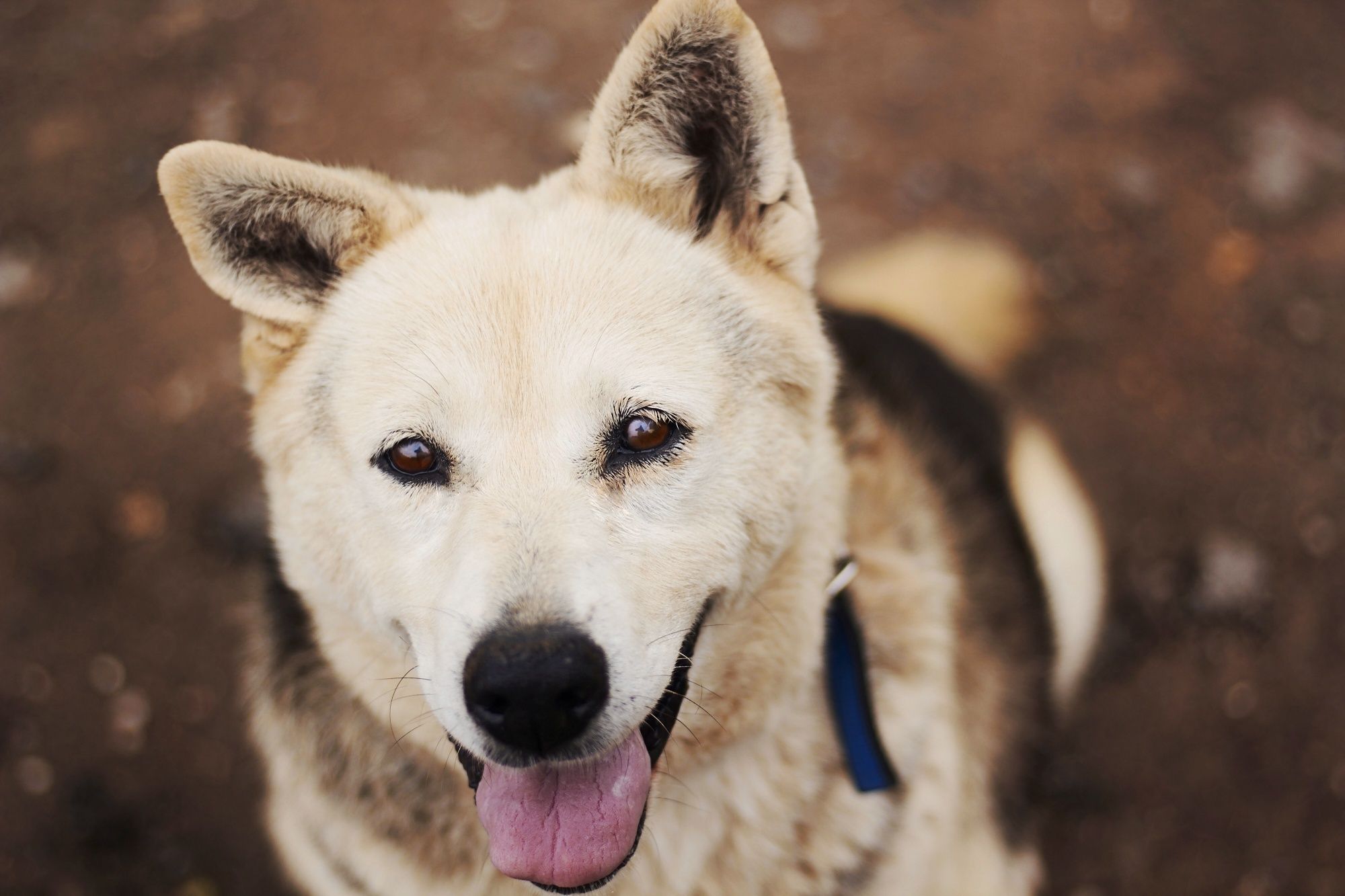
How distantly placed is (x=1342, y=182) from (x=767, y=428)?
3971mm

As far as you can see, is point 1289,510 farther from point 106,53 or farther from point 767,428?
point 106,53

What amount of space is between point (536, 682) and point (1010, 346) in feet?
8.60

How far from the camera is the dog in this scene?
1.66 m

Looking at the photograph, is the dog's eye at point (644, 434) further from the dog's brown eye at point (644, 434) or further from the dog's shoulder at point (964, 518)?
the dog's shoulder at point (964, 518)

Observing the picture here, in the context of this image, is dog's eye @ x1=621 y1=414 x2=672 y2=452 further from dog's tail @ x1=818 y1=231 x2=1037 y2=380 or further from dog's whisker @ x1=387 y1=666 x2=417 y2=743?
dog's tail @ x1=818 y1=231 x2=1037 y2=380

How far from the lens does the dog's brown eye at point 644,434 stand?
177cm

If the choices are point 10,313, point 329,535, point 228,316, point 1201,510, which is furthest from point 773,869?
point 10,313

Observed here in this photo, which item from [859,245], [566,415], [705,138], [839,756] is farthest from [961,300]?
[566,415]

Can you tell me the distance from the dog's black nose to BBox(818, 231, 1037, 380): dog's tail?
2.12 m

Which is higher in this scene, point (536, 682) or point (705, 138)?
point (705, 138)

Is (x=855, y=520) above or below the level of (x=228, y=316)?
above

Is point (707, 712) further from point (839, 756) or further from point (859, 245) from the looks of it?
point (859, 245)

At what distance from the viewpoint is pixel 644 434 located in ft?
5.85

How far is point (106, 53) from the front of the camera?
15.2 ft
